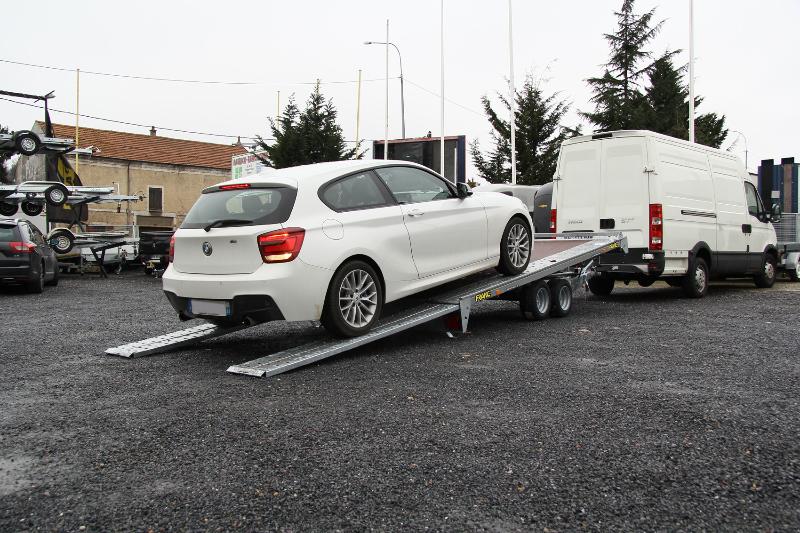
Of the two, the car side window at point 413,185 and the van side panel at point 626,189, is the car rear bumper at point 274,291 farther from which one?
the van side panel at point 626,189

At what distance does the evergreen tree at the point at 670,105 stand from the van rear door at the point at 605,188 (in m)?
18.8

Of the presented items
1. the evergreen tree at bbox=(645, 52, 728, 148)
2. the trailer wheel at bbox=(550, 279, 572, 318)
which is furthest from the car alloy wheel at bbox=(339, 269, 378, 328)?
the evergreen tree at bbox=(645, 52, 728, 148)

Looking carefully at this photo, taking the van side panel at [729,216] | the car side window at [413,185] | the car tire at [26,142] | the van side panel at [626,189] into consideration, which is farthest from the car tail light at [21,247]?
the van side panel at [729,216]

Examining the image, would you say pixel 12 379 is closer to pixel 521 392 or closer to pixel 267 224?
pixel 267 224

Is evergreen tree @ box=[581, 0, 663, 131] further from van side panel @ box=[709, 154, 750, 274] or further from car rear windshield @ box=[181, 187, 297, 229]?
car rear windshield @ box=[181, 187, 297, 229]

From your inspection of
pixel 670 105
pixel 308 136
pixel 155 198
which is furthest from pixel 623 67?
pixel 155 198

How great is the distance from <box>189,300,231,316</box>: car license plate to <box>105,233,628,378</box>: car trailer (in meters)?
0.51

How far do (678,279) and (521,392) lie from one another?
25.8 ft

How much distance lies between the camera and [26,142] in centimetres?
1961

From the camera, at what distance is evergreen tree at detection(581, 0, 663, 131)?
30625 mm

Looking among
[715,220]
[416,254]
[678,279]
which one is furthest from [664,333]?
[715,220]

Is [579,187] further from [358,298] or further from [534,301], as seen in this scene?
[358,298]

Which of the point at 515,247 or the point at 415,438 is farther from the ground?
the point at 515,247

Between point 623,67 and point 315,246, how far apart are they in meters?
29.4
